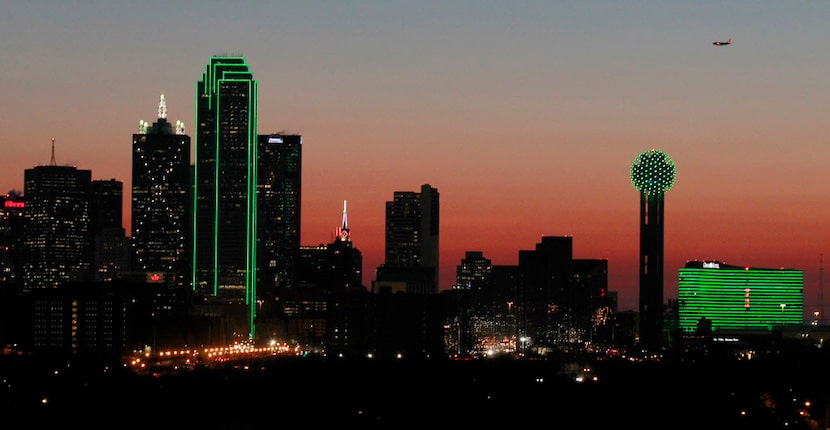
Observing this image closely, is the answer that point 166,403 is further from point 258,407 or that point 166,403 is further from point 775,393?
point 775,393

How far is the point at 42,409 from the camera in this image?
9300cm

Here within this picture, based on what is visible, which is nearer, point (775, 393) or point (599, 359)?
point (775, 393)

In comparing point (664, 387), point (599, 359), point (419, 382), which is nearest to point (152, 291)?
point (599, 359)

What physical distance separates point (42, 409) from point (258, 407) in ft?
46.6

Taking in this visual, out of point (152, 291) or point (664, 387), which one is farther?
point (152, 291)

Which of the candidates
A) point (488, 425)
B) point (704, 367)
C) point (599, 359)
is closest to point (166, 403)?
point (488, 425)

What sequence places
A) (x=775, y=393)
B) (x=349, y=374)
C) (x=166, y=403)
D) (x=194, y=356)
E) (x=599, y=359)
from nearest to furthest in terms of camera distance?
(x=166, y=403) < (x=775, y=393) < (x=349, y=374) < (x=194, y=356) < (x=599, y=359)

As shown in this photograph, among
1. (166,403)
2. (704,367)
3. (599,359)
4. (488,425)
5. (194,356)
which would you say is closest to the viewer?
(488,425)

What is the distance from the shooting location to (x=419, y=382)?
126125 millimetres

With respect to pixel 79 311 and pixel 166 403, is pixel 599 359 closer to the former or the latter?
pixel 79 311

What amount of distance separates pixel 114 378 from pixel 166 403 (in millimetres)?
26256

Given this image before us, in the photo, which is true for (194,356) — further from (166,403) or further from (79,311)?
(166,403)

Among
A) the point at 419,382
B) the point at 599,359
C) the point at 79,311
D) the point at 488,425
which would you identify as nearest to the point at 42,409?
the point at 488,425

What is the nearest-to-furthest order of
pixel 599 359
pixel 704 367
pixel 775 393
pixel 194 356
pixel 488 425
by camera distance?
pixel 488 425 < pixel 775 393 < pixel 704 367 < pixel 194 356 < pixel 599 359
